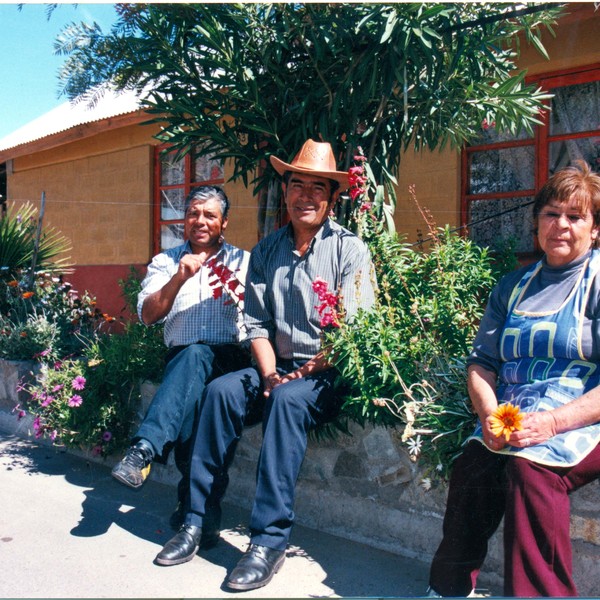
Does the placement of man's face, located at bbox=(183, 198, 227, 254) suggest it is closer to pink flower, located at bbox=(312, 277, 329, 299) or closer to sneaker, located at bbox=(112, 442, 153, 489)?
pink flower, located at bbox=(312, 277, 329, 299)

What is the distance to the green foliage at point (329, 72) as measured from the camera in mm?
3863

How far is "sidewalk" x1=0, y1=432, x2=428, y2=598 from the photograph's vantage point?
2.85m

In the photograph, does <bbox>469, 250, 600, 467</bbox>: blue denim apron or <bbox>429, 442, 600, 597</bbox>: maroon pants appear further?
<bbox>469, 250, 600, 467</bbox>: blue denim apron

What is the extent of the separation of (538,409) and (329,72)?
2597mm

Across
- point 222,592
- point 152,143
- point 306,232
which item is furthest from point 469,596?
point 152,143

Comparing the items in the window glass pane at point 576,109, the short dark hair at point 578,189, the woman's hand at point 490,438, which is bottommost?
the woman's hand at point 490,438


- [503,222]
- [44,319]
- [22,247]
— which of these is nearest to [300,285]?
[503,222]

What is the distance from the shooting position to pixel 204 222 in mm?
3986

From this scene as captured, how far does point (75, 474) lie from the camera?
14.9 feet

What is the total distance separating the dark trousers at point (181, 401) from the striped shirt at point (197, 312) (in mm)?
87

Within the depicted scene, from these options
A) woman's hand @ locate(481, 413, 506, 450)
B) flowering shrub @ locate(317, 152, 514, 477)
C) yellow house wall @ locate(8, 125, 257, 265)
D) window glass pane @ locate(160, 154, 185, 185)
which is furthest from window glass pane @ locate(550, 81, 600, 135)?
yellow house wall @ locate(8, 125, 257, 265)

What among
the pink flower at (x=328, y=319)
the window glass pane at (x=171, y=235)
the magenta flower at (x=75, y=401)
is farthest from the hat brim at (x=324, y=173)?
the window glass pane at (x=171, y=235)

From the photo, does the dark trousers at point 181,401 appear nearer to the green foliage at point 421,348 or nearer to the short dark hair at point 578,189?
the green foliage at point 421,348

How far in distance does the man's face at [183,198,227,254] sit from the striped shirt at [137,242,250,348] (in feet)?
0.53
